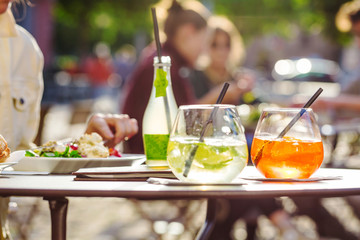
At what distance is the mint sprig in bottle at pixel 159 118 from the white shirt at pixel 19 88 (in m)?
0.78

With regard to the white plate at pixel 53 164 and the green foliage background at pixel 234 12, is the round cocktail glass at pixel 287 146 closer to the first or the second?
the white plate at pixel 53 164

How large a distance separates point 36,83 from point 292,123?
1.37 meters

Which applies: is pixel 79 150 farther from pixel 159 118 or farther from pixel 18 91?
pixel 18 91

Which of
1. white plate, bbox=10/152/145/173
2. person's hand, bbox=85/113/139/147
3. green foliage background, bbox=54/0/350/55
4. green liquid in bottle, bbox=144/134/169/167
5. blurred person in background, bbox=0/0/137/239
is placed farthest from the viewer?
green foliage background, bbox=54/0/350/55

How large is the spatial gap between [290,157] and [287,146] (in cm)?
3

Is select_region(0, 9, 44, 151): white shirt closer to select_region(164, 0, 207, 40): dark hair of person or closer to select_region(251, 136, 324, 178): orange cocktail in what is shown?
select_region(251, 136, 324, 178): orange cocktail

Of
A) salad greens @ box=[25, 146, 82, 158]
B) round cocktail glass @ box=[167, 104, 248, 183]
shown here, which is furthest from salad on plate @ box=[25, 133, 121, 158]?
round cocktail glass @ box=[167, 104, 248, 183]

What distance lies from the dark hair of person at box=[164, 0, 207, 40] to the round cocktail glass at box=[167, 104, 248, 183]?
3.05 m

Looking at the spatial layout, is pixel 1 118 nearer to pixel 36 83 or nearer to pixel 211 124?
pixel 36 83

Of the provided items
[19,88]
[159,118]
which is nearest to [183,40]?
[19,88]

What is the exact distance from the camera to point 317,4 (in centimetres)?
1387

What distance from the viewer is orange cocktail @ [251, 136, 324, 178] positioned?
149 cm

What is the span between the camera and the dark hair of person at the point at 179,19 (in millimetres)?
4422

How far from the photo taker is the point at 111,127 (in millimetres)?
2020
